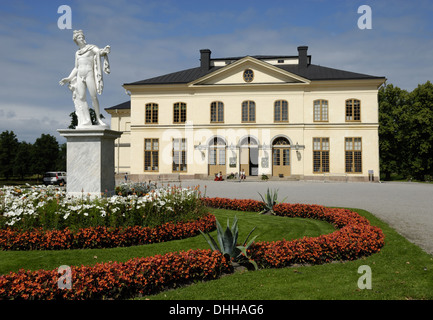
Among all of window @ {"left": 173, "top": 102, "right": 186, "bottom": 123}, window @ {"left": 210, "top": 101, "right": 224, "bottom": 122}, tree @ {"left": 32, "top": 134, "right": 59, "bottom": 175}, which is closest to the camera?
window @ {"left": 210, "top": 101, "right": 224, "bottom": 122}

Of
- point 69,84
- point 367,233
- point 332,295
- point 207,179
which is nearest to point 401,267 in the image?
point 367,233

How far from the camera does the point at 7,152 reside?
148ft

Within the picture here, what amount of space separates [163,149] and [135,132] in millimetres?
3819

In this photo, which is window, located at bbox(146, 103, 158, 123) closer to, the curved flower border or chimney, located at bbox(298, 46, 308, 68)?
chimney, located at bbox(298, 46, 308, 68)

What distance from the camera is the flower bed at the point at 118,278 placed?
413 centimetres

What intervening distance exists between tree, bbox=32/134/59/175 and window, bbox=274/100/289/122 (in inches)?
1309

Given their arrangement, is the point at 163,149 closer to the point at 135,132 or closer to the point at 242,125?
the point at 135,132

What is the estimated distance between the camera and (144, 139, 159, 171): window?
35.7 meters

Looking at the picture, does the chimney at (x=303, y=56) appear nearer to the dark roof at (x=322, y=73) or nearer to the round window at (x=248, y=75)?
the dark roof at (x=322, y=73)

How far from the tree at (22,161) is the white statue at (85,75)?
41.3 meters

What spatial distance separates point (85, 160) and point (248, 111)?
26.5 meters

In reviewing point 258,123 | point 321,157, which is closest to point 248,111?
point 258,123

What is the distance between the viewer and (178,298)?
4.49 m
